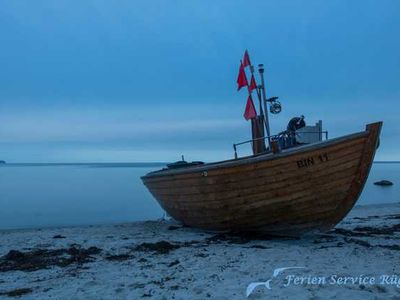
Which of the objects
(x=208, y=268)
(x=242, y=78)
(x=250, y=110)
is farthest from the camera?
(x=242, y=78)

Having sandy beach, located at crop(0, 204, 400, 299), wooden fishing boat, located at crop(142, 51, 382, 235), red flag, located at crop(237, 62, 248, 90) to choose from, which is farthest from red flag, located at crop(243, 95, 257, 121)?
sandy beach, located at crop(0, 204, 400, 299)

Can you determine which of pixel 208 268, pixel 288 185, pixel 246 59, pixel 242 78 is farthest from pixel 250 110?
pixel 208 268

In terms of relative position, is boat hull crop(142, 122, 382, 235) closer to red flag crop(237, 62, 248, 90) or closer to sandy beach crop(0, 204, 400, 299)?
sandy beach crop(0, 204, 400, 299)

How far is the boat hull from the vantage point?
29.8ft

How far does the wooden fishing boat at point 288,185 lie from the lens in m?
9.09

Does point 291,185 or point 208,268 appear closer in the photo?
point 208,268

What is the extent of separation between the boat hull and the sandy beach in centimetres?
50

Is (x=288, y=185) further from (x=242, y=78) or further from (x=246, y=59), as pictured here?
(x=246, y=59)

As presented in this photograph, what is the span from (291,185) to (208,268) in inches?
116

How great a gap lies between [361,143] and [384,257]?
2.36m

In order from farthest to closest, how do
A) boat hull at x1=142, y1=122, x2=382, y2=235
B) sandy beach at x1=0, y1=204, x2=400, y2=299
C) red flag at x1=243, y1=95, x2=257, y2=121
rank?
red flag at x1=243, y1=95, x2=257, y2=121, boat hull at x1=142, y1=122, x2=382, y2=235, sandy beach at x1=0, y1=204, x2=400, y2=299

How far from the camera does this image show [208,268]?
24.2 feet

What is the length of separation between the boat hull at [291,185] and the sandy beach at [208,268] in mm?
501

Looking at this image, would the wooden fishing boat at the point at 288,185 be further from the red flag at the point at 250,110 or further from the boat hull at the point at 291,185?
the red flag at the point at 250,110
